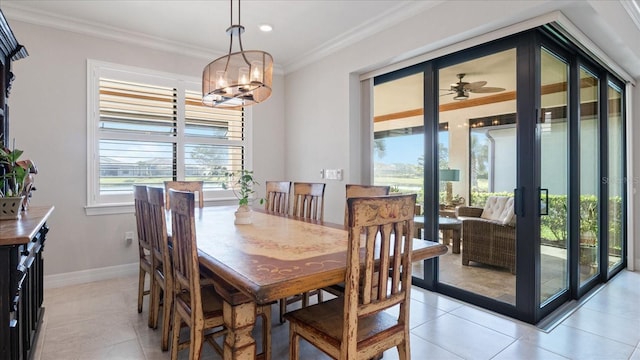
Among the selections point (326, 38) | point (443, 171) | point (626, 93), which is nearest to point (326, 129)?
point (326, 38)

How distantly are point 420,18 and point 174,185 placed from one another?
9.45 ft

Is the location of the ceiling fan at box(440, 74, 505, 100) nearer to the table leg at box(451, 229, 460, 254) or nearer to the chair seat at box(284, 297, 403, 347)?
the table leg at box(451, 229, 460, 254)

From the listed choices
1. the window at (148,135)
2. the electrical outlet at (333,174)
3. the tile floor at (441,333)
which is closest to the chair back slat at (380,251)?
the tile floor at (441,333)

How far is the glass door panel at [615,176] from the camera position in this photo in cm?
376

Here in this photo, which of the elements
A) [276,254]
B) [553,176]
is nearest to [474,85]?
[553,176]

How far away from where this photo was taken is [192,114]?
14.0 ft

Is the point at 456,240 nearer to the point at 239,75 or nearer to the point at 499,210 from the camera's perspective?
the point at 499,210

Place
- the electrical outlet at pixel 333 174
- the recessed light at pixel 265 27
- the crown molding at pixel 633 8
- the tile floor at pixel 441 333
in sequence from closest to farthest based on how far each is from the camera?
the tile floor at pixel 441 333
the crown molding at pixel 633 8
the recessed light at pixel 265 27
the electrical outlet at pixel 333 174

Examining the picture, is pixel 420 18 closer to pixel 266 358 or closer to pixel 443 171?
pixel 443 171

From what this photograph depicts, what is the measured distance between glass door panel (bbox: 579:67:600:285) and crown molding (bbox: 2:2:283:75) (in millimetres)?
4145

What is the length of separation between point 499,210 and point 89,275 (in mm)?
4138

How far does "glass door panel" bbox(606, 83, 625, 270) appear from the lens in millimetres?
3760

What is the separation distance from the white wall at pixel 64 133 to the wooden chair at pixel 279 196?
167 centimetres

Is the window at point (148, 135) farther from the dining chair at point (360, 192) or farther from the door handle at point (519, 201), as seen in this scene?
the door handle at point (519, 201)
